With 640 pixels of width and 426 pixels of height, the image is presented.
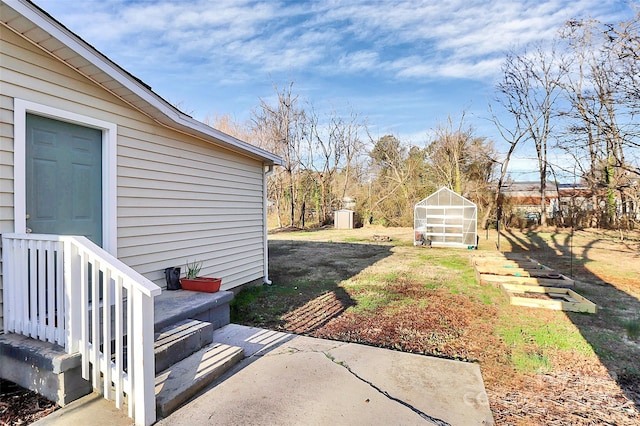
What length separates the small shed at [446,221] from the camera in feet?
40.6

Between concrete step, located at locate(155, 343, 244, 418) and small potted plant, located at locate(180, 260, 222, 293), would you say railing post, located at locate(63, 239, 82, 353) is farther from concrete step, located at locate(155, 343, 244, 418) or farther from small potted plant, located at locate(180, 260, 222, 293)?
small potted plant, located at locate(180, 260, 222, 293)

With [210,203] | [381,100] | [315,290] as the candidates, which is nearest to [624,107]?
[315,290]

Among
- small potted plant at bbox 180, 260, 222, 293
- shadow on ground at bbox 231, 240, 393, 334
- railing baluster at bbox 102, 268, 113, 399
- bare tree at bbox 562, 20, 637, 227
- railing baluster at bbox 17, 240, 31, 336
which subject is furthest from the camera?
bare tree at bbox 562, 20, 637, 227

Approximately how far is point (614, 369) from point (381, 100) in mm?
21231

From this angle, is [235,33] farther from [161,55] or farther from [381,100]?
[381,100]

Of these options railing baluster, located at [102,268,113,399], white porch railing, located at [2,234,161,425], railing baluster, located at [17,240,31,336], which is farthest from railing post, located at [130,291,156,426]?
railing baluster, located at [17,240,31,336]

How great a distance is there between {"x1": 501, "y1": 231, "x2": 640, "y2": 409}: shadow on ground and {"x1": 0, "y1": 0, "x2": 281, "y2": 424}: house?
3.99 meters

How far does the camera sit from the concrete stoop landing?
2164mm

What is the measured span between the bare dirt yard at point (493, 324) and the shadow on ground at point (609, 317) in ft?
0.05

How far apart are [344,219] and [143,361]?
19.9 metres

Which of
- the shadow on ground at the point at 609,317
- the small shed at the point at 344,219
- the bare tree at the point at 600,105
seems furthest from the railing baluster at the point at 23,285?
the small shed at the point at 344,219

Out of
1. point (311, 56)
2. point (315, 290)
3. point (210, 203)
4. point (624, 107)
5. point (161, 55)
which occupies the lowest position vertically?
point (315, 290)

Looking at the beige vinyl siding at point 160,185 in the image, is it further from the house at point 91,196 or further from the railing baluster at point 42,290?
the railing baluster at point 42,290

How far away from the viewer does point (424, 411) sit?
223cm
